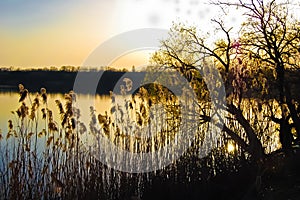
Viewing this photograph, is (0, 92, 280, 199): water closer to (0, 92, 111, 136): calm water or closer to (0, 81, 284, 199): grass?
(0, 81, 284, 199): grass

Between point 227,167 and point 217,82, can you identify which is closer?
point 227,167

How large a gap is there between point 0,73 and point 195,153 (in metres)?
18.7

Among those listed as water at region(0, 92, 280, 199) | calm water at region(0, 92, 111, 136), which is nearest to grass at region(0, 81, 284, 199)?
water at region(0, 92, 280, 199)

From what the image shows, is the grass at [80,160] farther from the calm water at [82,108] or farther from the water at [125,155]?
the calm water at [82,108]

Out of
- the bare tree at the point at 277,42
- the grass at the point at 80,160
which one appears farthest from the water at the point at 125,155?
the bare tree at the point at 277,42

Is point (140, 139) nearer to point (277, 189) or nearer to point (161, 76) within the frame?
point (277, 189)

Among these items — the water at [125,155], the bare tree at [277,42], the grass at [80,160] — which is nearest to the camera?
the grass at [80,160]

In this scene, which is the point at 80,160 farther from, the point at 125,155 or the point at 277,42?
the point at 277,42

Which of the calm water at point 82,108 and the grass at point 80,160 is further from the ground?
the calm water at point 82,108

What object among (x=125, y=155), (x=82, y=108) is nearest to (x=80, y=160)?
(x=125, y=155)

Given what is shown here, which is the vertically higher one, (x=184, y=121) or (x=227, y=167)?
(x=184, y=121)

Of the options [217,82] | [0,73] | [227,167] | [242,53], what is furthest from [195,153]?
[0,73]

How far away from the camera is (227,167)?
208 inches

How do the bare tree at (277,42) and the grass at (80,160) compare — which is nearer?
the grass at (80,160)
